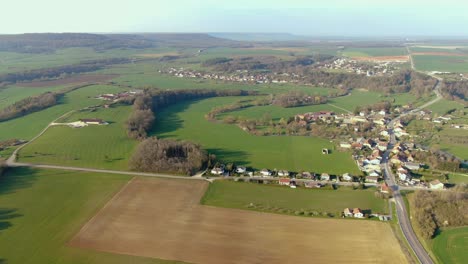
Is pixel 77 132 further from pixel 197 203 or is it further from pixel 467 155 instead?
pixel 467 155

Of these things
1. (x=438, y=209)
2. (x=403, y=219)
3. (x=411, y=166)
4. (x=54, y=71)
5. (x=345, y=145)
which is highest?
(x=54, y=71)

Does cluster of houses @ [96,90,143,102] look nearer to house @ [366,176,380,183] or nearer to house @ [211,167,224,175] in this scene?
house @ [211,167,224,175]

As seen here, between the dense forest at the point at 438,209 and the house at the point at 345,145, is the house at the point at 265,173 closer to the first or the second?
the house at the point at 345,145

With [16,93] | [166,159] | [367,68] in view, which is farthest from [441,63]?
[16,93]

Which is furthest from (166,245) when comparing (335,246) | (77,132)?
(77,132)

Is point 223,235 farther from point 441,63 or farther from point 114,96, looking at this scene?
point 441,63
